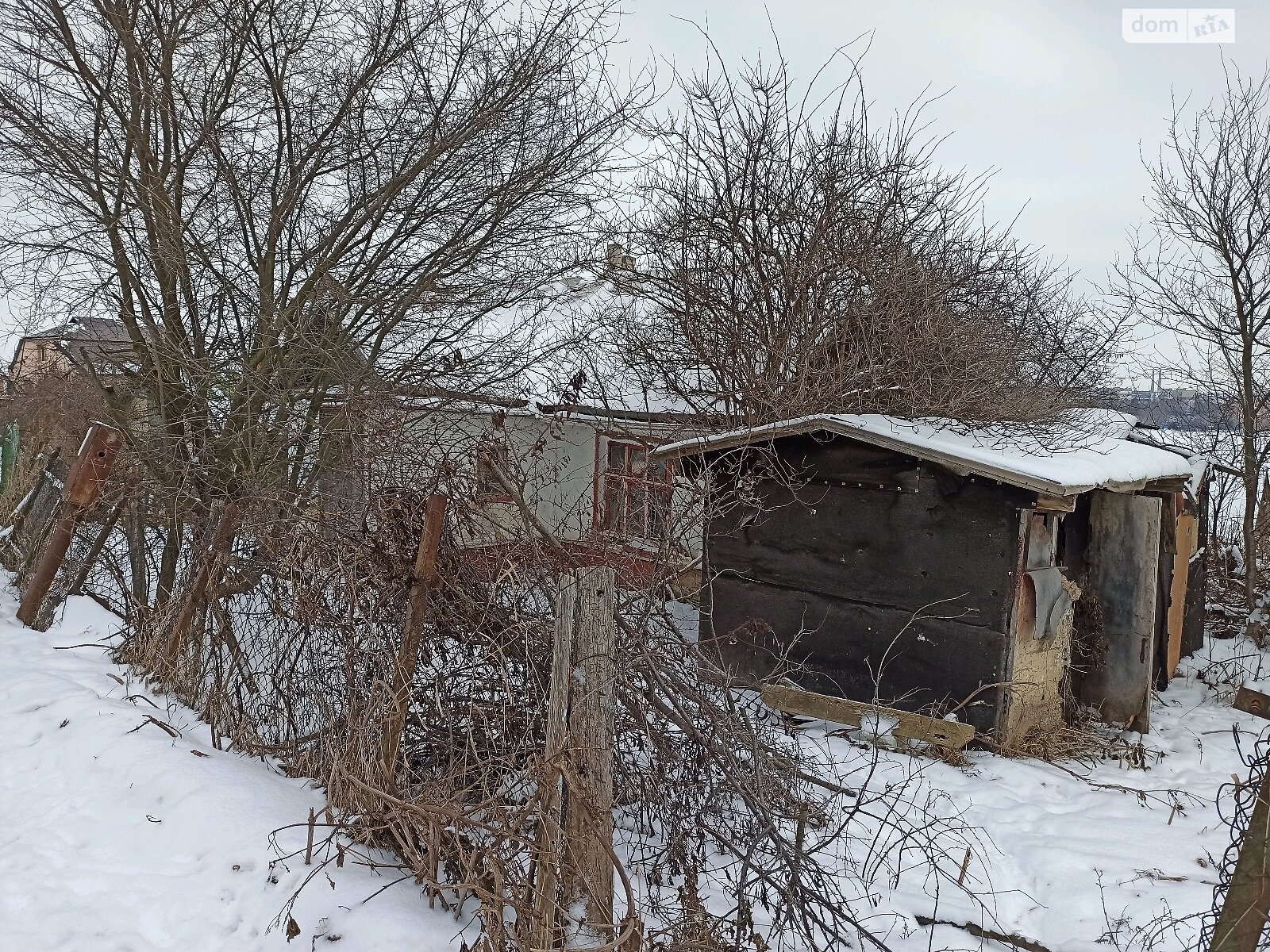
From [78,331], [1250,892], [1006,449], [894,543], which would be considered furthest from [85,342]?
[1250,892]

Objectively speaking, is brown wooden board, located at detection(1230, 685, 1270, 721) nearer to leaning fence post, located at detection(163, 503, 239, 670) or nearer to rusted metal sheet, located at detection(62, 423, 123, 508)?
leaning fence post, located at detection(163, 503, 239, 670)

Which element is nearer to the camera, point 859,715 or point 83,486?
point 83,486

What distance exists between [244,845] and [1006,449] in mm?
6205

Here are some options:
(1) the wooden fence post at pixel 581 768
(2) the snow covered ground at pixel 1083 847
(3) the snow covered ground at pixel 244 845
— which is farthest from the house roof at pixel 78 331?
(2) the snow covered ground at pixel 1083 847

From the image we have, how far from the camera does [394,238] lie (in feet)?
25.9

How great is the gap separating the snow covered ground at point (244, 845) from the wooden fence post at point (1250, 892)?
1.46m

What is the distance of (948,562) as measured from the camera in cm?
714

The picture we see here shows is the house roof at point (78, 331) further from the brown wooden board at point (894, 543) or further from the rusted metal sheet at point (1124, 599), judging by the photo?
the rusted metal sheet at point (1124, 599)

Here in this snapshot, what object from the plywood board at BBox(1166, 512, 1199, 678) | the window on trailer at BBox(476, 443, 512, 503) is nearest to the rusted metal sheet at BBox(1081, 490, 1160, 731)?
the plywood board at BBox(1166, 512, 1199, 678)

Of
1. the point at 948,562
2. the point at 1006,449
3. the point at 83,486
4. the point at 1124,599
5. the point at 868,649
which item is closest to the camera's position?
the point at 83,486

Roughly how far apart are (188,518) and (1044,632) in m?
6.54

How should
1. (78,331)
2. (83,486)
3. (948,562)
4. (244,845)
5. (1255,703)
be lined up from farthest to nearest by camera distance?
(78,331)
(948,562)
(83,486)
(244,845)
(1255,703)

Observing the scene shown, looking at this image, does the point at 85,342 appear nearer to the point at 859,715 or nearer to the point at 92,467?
the point at 92,467

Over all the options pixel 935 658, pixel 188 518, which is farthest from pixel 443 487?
pixel 935 658
